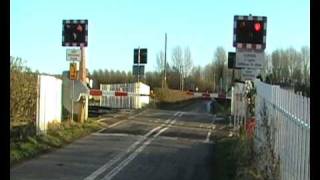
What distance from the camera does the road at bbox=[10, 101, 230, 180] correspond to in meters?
13.4

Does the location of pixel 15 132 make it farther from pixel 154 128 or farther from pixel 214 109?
pixel 214 109

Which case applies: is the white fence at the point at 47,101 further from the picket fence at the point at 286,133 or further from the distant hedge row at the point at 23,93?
the picket fence at the point at 286,133

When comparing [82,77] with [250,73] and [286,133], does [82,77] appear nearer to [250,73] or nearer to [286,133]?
[250,73]

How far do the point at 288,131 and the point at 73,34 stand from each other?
Result: 1759cm

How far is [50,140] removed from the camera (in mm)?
18984

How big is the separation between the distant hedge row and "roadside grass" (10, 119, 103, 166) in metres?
0.83

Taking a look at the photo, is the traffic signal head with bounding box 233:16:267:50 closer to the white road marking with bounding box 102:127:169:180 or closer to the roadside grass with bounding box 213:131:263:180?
the roadside grass with bounding box 213:131:263:180

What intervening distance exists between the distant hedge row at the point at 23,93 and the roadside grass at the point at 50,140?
0.83m

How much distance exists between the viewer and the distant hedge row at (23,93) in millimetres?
20766

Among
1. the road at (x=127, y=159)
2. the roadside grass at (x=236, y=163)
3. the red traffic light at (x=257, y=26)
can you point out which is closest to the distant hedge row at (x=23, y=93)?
the road at (x=127, y=159)

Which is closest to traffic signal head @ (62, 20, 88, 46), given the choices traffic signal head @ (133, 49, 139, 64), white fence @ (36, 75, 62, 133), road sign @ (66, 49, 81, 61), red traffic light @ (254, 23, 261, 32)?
road sign @ (66, 49, 81, 61)

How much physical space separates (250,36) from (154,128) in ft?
26.1

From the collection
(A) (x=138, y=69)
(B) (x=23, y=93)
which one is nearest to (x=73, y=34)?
(B) (x=23, y=93)
